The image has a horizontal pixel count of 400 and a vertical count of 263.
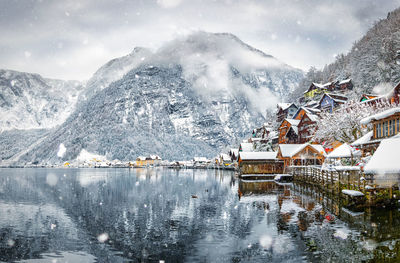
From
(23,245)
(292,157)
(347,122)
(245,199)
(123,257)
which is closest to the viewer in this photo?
(123,257)

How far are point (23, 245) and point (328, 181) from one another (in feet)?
104

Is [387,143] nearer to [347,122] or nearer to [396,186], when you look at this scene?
[396,186]

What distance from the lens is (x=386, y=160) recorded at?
2267 centimetres

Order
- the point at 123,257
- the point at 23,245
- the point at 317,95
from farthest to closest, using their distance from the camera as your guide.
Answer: the point at 317,95 < the point at 23,245 < the point at 123,257

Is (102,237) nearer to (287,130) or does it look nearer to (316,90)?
(287,130)

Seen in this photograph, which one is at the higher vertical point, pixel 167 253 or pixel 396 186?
pixel 396 186

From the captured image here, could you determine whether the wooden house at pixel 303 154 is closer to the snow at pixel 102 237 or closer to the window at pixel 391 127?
the window at pixel 391 127

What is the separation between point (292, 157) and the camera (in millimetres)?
60625

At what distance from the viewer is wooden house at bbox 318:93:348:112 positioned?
75688mm

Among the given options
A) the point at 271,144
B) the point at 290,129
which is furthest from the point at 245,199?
the point at 271,144

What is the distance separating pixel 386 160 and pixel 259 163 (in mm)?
Answer: 45246

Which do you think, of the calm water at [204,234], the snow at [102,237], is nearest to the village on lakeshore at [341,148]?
the calm water at [204,234]

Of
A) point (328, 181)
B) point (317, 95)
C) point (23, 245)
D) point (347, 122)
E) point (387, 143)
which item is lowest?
point (23, 245)

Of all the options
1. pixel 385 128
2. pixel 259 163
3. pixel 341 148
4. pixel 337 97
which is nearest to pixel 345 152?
pixel 341 148
